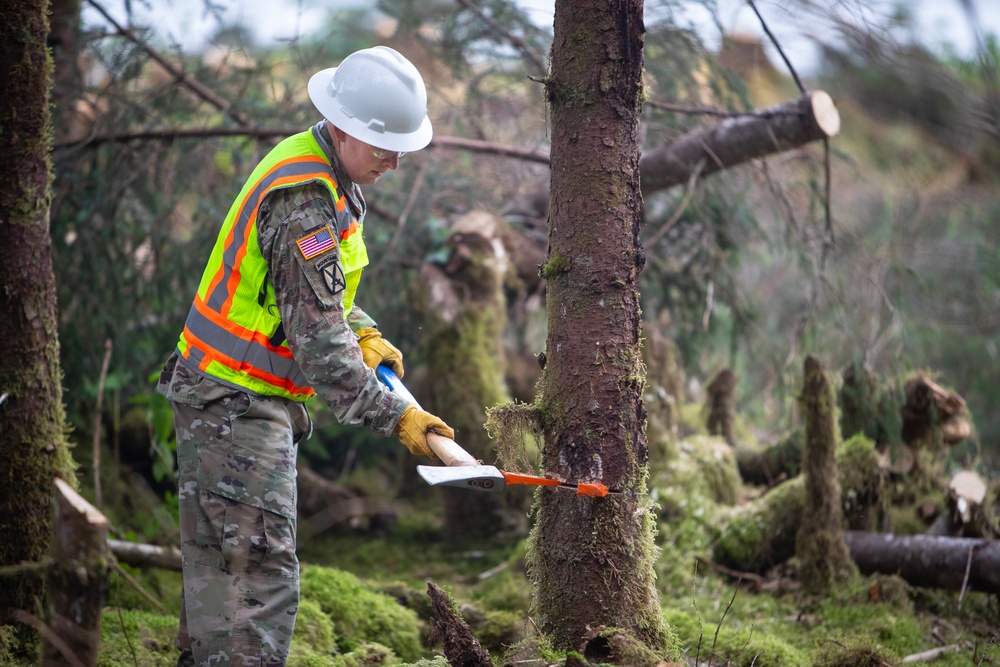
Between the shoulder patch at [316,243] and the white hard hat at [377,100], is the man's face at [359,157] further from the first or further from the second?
the shoulder patch at [316,243]

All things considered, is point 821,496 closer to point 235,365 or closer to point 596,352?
point 596,352

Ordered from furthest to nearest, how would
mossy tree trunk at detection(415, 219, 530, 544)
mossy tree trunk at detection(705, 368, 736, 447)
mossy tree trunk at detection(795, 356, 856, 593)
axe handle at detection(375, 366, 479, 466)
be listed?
1. mossy tree trunk at detection(705, 368, 736, 447)
2. mossy tree trunk at detection(415, 219, 530, 544)
3. mossy tree trunk at detection(795, 356, 856, 593)
4. axe handle at detection(375, 366, 479, 466)

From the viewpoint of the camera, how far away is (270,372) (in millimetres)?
2607

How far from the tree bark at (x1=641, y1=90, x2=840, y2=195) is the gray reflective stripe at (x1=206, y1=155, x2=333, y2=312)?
2.69 meters

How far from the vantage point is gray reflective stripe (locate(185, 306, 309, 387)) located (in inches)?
101

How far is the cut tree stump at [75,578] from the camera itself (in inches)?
79.7

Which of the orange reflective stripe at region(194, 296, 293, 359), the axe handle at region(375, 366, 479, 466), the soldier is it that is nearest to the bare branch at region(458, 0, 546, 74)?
the soldier

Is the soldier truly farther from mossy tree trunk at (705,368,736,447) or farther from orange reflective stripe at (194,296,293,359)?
mossy tree trunk at (705,368,736,447)

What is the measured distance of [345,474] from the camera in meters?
6.65

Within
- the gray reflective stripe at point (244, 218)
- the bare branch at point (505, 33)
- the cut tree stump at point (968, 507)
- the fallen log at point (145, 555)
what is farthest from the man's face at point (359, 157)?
the cut tree stump at point (968, 507)

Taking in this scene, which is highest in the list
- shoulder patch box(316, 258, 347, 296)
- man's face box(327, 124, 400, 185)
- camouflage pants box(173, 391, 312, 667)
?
→ man's face box(327, 124, 400, 185)

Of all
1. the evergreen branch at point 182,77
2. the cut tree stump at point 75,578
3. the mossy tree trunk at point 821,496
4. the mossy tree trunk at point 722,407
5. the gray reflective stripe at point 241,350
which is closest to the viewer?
the cut tree stump at point 75,578

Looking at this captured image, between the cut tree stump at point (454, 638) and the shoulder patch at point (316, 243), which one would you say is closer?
the shoulder patch at point (316, 243)

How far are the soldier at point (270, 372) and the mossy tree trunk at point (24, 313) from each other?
72cm
